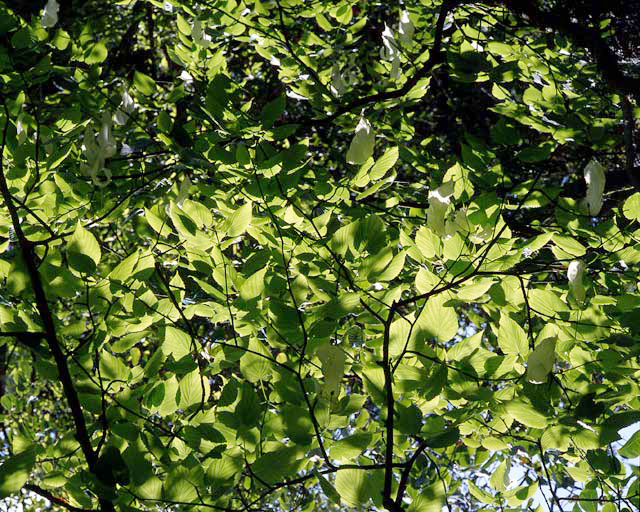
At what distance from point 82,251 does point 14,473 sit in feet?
1.40

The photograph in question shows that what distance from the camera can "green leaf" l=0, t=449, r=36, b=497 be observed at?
32.6 inches

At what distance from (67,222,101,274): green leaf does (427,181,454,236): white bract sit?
616 mm

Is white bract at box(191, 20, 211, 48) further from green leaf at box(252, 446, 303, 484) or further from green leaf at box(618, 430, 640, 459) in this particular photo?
green leaf at box(618, 430, 640, 459)

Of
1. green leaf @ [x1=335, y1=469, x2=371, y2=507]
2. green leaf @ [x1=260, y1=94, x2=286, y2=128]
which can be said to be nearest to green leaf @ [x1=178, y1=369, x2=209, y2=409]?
green leaf @ [x1=335, y1=469, x2=371, y2=507]

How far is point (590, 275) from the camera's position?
1.51 m

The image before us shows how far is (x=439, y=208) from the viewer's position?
1049 mm

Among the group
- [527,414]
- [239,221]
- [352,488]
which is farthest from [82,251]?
[527,414]

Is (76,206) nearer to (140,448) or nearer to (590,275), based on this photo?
(140,448)

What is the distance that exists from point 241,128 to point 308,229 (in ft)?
0.92

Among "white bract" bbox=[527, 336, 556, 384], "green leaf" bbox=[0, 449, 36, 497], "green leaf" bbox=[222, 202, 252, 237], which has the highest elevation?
"green leaf" bbox=[222, 202, 252, 237]

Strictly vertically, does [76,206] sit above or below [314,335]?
above

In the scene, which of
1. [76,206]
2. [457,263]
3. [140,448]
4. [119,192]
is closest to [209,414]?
[140,448]

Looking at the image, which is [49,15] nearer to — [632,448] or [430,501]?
[430,501]

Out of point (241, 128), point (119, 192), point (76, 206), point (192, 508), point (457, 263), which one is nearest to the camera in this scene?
point (192, 508)
